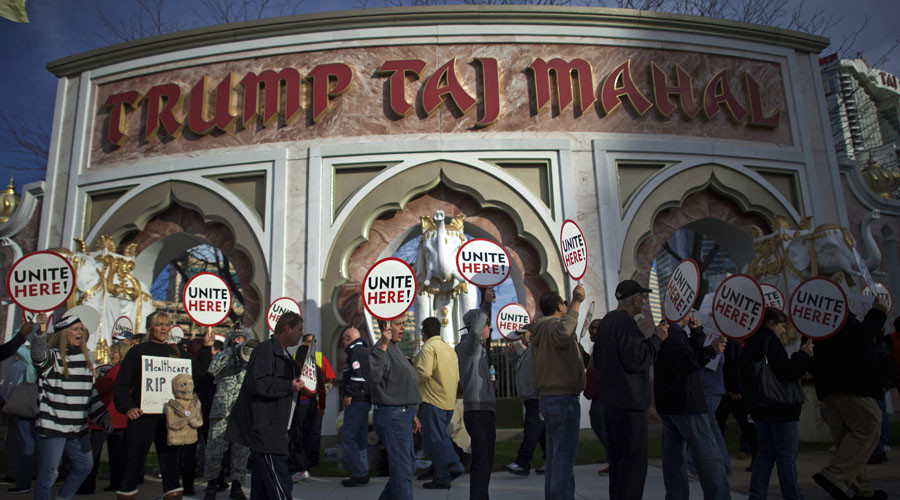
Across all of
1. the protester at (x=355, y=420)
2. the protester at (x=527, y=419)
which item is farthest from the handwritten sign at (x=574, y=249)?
the protester at (x=355, y=420)

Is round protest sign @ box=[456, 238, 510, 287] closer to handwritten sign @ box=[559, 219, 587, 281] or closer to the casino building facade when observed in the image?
handwritten sign @ box=[559, 219, 587, 281]

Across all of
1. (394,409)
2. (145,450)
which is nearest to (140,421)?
(145,450)

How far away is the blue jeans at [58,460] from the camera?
543 cm

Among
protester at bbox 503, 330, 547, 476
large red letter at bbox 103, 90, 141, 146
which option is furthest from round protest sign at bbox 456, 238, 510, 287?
large red letter at bbox 103, 90, 141, 146

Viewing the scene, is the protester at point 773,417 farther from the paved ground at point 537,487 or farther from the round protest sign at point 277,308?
the round protest sign at point 277,308

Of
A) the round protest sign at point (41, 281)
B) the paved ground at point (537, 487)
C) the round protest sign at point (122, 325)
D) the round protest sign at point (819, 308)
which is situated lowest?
Result: the paved ground at point (537, 487)

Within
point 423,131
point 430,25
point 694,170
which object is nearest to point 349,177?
point 423,131

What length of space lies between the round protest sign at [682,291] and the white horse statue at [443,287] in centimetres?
551

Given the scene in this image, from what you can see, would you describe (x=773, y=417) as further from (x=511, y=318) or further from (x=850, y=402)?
(x=511, y=318)

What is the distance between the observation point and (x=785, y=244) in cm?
1213

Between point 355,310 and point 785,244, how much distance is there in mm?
8560

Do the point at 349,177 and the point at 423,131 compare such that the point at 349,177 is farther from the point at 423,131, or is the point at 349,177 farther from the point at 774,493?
the point at 774,493

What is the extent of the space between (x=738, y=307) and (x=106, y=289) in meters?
11.9

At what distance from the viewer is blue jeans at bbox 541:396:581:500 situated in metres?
4.95
